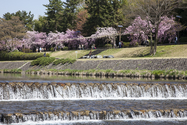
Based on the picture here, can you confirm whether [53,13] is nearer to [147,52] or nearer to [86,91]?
[147,52]

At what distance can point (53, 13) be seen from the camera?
100625 mm

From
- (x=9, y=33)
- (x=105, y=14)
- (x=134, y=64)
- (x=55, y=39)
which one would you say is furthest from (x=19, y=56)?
(x=134, y=64)

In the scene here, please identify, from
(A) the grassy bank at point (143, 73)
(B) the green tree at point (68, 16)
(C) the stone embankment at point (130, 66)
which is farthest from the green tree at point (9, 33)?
(A) the grassy bank at point (143, 73)

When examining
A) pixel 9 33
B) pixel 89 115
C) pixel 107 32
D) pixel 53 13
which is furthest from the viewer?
pixel 53 13

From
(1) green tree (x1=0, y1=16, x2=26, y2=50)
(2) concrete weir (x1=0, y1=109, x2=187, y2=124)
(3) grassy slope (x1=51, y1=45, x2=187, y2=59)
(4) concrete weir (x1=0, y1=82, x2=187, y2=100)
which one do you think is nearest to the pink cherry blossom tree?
(3) grassy slope (x1=51, y1=45, x2=187, y2=59)

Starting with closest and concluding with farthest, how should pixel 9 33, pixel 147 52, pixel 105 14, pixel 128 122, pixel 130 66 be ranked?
pixel 128 122 → pixel 130 66 → pixel 147 52 → pixel 105 14 → pixel 9 33

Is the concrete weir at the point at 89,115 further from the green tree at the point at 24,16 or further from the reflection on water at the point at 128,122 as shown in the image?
the green tree at the point at 24,16

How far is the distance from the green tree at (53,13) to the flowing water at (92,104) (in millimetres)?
77935

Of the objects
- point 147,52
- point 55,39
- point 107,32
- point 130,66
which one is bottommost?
point 130,66

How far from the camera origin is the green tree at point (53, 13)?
325 feet

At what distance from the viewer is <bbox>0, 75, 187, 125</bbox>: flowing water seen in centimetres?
1540

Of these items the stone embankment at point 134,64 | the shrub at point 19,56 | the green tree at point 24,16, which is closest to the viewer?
the stone embankment at point 134,64

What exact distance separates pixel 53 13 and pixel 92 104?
85215 mm

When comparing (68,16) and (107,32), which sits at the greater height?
(68,16)
